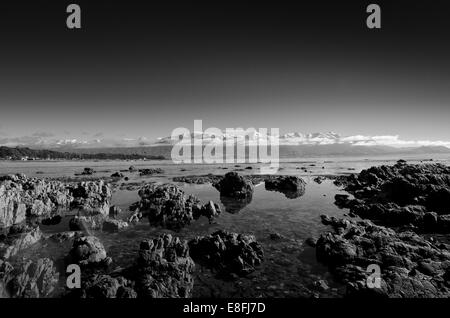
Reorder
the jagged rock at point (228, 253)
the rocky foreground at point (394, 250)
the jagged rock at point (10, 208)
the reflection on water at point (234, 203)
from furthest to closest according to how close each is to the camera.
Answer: the reflection on water at point (234, 203), the jagged rock at point (10, 208), the jagged rock at point (228, 253), the rocky foreground at point (394, 250)

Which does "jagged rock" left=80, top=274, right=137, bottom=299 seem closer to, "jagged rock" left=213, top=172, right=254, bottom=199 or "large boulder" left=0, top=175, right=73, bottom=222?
"large boulder" left=0, top=175, right=73, bottom=222

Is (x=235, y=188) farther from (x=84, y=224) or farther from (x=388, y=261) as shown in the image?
(x=388, y=261)

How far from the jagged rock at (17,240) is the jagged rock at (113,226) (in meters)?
5.95

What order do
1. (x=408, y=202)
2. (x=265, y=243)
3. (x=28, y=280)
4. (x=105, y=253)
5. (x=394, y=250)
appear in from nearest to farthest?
(x=28, y=280)
(x=394, y=250)
(x=105, y=253)
(x=265, y=243)
(x=408, y=202)

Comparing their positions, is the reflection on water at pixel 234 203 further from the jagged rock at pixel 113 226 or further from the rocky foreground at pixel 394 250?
the jagged rock at pixel 113 226

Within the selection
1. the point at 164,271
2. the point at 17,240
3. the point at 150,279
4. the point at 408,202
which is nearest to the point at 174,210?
the point at 17,240

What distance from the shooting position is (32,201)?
129 ft

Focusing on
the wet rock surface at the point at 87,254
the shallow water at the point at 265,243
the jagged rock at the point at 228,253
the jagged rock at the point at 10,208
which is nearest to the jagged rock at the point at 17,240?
the shallow water at the point at 265,243

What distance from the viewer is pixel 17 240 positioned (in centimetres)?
2689

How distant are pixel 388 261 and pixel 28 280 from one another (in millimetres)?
23593

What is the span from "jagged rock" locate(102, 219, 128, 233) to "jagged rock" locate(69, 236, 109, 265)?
24.5 ft

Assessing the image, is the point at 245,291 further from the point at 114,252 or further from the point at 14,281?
the point at 14,281

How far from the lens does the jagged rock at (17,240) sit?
24.1 m
